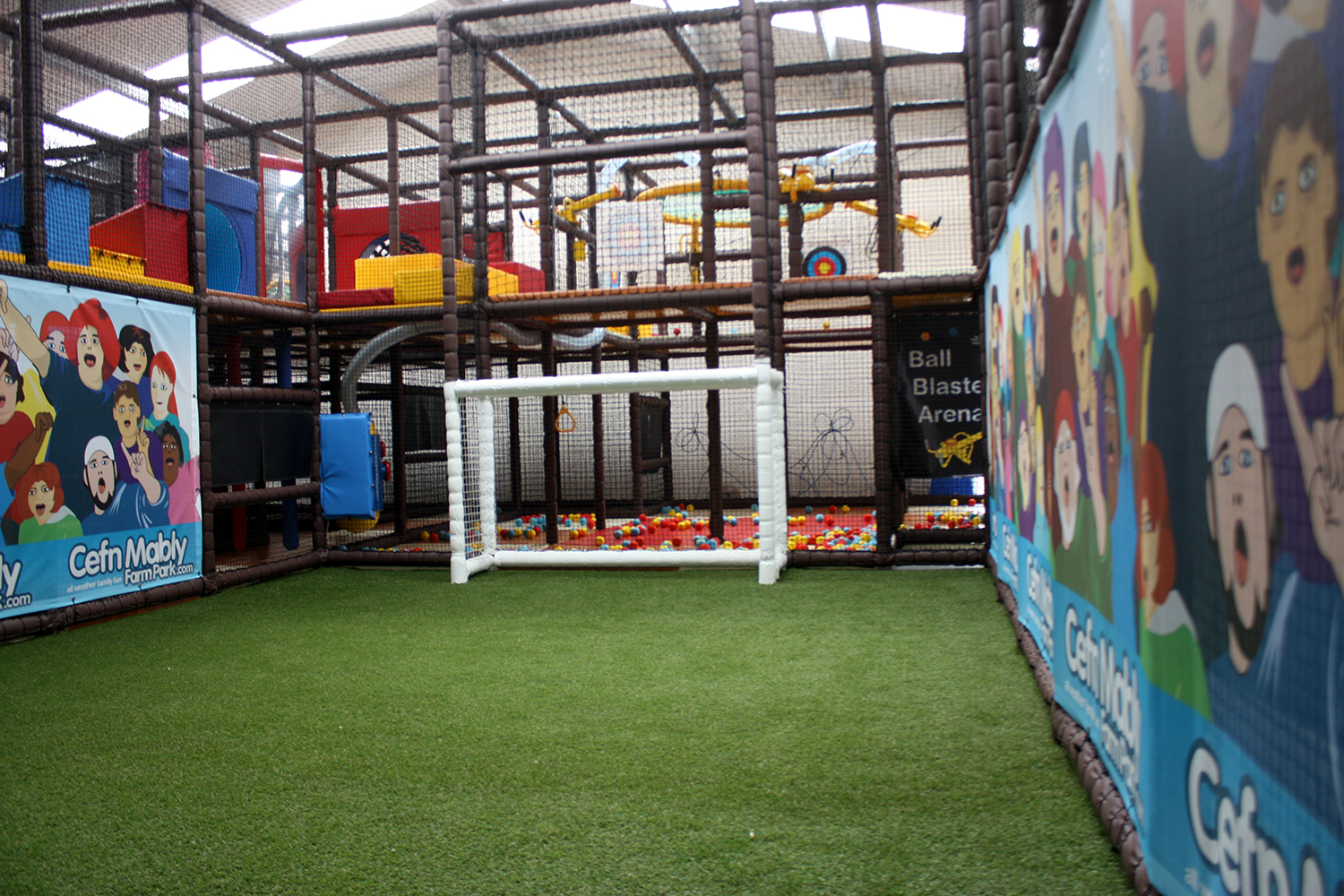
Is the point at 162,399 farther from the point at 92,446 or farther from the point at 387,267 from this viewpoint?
the point at 387,267

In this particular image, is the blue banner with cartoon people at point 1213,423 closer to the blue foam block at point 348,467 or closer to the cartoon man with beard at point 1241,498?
the cartoon man with beard at point 1241,498

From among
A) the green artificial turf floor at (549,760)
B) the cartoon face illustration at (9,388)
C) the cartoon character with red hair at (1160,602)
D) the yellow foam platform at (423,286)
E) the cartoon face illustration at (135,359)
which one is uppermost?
the yellow foam platform at (423,286)

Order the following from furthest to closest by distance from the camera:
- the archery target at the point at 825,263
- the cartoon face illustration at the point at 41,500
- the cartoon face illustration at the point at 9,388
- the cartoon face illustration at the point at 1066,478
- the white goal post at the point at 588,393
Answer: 1. the archery target at the point at 825,263
2. the white goal post at the point at 588,393
3. the cartoon face illustration at the point at 41,500
4. the cartoon face illustration at the point at 9,388
5. the cartoon face illustration at the point at 1066,478

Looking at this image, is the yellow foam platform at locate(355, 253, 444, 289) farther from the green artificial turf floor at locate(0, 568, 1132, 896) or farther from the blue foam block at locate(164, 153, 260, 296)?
the green artificial turf floor at locate(0, 568, 1132, 896)

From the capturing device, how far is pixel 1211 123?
1.04 metres

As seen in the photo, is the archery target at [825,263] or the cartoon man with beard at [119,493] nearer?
the cartoon man with beard at [119,493]

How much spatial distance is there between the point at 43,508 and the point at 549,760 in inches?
120

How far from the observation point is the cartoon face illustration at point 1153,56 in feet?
3.86

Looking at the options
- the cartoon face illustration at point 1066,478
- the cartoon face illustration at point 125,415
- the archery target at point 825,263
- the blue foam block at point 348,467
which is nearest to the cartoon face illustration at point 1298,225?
the cartoon face illustration at point 1066,478

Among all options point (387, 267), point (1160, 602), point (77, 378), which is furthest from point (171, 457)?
point (1160, 602)

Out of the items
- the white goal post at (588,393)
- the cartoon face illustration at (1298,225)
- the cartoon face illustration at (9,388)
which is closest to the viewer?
the cartoon face illustration at (1298,225)

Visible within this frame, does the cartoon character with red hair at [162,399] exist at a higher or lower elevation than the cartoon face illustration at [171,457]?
higher

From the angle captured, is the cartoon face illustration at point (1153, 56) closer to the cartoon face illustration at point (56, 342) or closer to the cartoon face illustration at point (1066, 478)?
the cartoon face illustration at point (1066, 478)

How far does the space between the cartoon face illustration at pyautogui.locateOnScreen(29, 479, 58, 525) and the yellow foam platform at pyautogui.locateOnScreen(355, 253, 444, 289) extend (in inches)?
95.9
